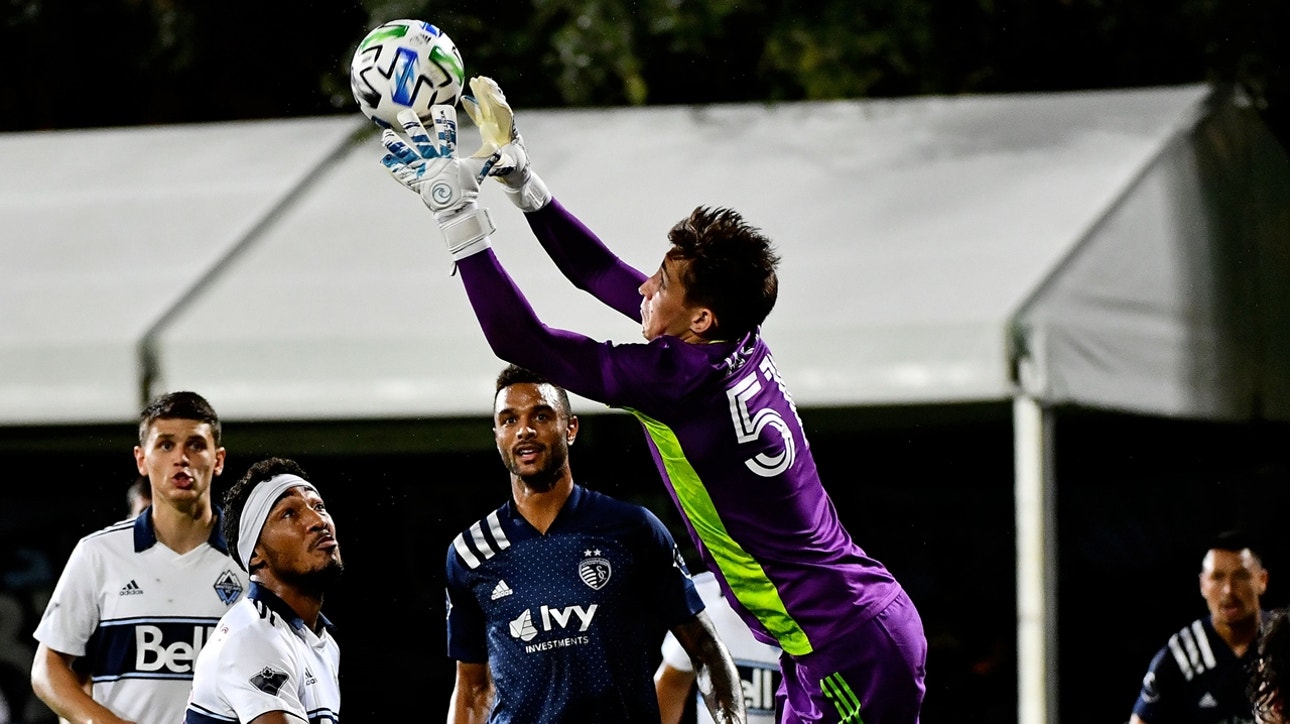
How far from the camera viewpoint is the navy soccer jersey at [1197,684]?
21.4 feet

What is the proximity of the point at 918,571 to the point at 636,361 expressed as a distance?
4.38 m

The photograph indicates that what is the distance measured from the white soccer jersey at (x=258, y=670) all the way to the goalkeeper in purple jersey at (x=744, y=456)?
0.90 meters

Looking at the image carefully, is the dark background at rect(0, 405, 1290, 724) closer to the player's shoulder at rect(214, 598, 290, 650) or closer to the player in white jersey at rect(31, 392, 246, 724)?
the player in white jersey at rect(31, 392, 246, 724)

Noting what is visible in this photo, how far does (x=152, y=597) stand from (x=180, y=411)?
553 mm

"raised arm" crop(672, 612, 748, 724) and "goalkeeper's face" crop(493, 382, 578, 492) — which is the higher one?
"goalkeeper's face" crop(493, 382, 578, 492)

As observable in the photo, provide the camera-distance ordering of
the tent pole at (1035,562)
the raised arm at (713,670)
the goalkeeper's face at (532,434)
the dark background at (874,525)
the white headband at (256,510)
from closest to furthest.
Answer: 1. the white headband at (256,510)
2. the raised arm at (713,670)
3. the goalkeeper's face at (532,434)
4. the tent pole at (1035,562)
5. the dark background at (874,525)

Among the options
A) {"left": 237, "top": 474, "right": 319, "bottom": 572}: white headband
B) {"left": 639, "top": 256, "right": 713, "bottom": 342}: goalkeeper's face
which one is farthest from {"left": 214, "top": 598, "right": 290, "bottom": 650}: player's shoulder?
{"left": 639, "top": 256, "right": 713, "bottom": 342}: goalkeeper's face

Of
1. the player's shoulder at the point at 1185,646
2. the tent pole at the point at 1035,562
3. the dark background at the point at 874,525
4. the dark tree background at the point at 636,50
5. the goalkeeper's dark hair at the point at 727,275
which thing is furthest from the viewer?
the dark tree background at the point at 636,50

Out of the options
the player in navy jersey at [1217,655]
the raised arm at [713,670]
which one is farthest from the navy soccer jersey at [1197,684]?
the raised arm at [713,670]

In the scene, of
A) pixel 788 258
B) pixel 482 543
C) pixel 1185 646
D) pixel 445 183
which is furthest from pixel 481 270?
pixel 1185 646

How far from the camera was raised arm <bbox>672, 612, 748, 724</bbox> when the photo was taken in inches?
177

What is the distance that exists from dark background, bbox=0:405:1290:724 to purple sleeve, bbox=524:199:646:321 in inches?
116

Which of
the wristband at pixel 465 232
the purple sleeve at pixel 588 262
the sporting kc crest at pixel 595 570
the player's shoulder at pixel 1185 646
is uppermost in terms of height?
the purple sleeve at pixel 588 262

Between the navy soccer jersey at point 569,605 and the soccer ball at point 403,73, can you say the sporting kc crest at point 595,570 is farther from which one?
the soccer ball at point 403,73
